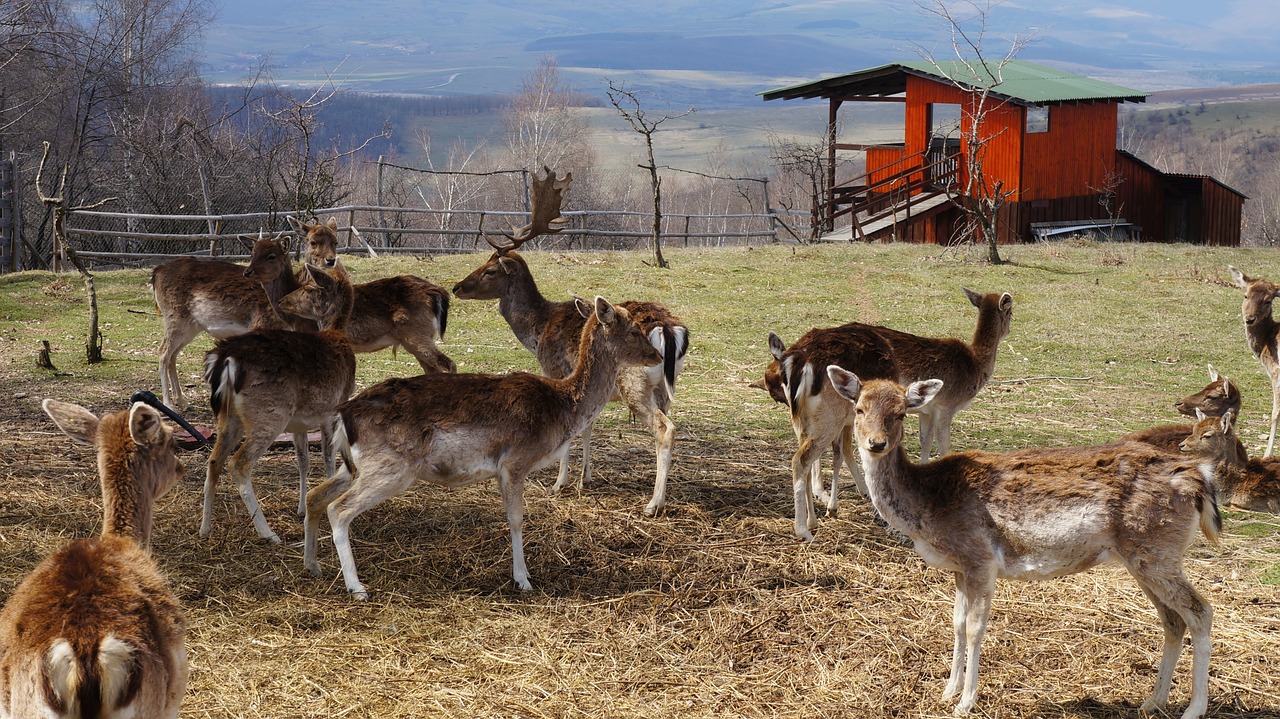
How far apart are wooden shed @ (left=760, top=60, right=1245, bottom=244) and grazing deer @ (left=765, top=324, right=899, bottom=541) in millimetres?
21900

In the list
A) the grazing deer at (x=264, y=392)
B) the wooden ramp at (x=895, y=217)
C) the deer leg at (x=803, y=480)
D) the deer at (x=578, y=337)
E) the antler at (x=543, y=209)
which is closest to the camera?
the grazing deer at (x=264, y=392)

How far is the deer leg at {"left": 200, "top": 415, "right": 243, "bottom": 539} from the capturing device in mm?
7004

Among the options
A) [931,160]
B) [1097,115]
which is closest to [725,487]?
[931,160]

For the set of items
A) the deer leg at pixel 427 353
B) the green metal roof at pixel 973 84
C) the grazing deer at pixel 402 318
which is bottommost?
the deer leg at pixel 427 353

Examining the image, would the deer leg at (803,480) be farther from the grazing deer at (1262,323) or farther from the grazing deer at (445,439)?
the grazing deer at (1262,323)

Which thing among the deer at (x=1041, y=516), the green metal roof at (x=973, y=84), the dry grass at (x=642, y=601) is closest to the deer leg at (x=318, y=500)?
the dry grass at (x=642, y=601)

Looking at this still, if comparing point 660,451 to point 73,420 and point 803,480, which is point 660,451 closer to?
point 803,480

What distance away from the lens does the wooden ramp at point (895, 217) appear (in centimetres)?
3041

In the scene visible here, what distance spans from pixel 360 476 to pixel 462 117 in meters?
181

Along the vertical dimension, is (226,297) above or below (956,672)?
above

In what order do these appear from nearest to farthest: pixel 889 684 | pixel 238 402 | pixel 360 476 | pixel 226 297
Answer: pixel 889 684 < pixel 360 476 < pixel 238 402 < pixel 226 297

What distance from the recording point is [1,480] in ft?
26.0

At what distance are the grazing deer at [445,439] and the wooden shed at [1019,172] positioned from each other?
77.1 feet

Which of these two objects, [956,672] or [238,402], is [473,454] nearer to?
[238,402]
